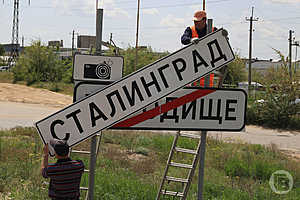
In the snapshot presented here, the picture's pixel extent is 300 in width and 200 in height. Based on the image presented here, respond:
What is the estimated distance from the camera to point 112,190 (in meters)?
6.79

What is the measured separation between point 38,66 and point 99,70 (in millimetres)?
38158

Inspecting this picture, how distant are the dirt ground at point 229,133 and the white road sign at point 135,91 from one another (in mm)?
12207

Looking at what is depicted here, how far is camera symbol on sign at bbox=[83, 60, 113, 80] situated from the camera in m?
3.81

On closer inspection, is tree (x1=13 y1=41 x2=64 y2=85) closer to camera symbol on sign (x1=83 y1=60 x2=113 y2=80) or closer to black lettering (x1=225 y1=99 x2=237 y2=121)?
camera symbol on sign (x1=83 y1=60 x2=113 y2=80)

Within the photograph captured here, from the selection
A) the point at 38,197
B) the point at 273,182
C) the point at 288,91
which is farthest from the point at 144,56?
the point at 38,197

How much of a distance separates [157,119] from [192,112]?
310 millimetres

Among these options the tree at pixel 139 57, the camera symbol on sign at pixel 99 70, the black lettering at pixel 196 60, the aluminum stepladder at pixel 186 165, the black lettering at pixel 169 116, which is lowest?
the aluminum stepladder at pixel 186 165

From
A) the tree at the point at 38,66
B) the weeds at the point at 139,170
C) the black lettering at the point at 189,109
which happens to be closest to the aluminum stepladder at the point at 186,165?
the black lettering at the point at 189,109

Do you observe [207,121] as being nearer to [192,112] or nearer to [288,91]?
[192,112]

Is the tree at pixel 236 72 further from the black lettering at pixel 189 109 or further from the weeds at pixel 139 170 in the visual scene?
the black lettering at pixel 189 109

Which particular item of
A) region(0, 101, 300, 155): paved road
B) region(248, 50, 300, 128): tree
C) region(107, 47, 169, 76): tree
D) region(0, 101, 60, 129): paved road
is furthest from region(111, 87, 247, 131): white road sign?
region(107, 47, 169, 76): tree

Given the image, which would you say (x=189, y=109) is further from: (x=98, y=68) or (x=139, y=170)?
(x=139, y=170)

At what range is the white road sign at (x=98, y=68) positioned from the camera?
380 centimetres

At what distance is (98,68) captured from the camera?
387 centimetres
